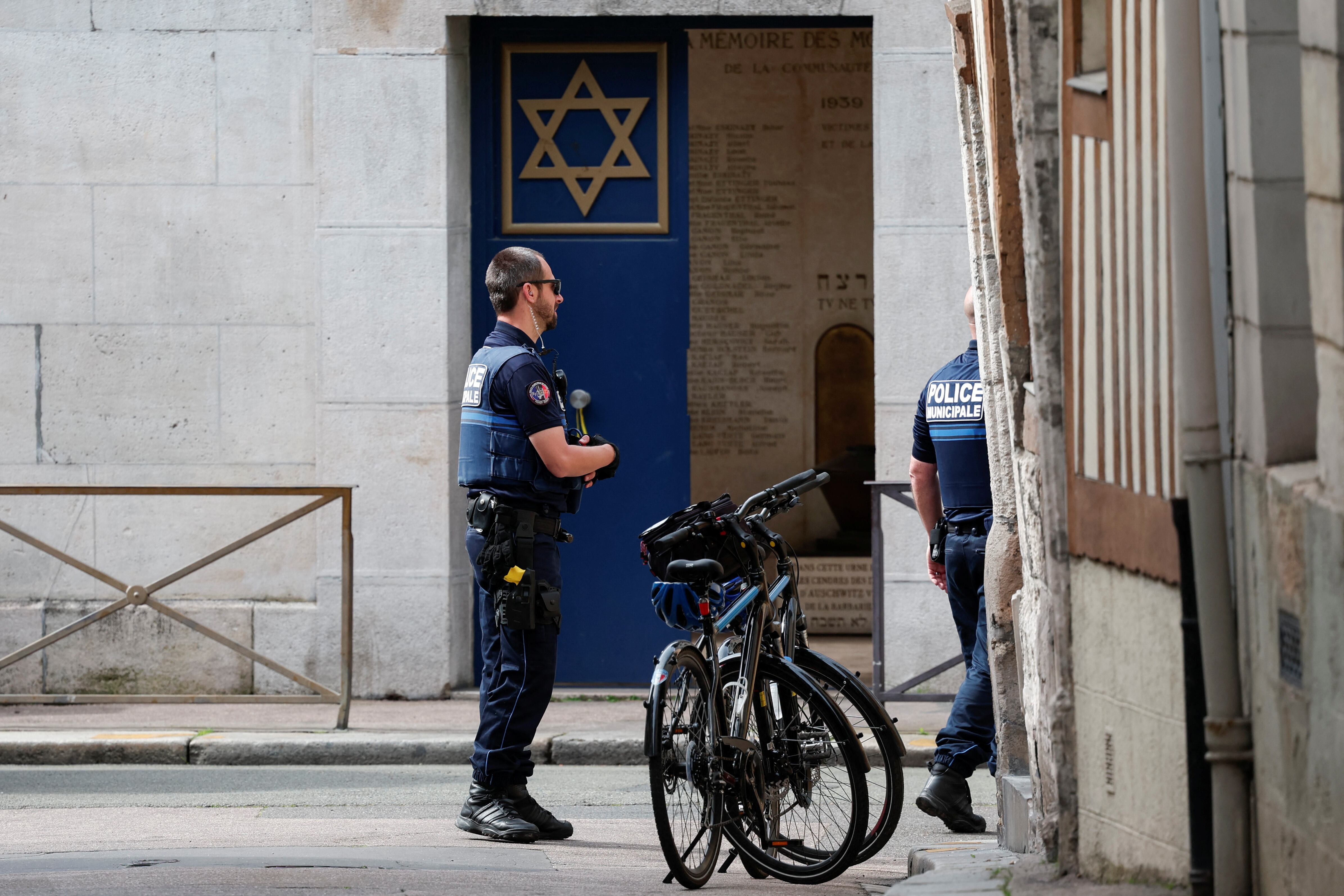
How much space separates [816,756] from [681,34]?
193 inches

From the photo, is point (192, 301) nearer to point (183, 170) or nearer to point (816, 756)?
point (183, 170)

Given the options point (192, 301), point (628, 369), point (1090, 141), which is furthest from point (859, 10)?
point (1090, 141)

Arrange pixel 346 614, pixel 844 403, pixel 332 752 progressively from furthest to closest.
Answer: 1. pixel 844 403
2. pixel 346 614
3. pixel 332 752

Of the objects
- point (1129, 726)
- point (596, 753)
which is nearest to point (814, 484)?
point (1129, 726)

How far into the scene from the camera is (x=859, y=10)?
870 cm

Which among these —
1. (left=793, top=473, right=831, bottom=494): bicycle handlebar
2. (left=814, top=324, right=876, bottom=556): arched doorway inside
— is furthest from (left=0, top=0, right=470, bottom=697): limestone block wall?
(left=793, top=473, right=831, bottom=494): bicycle handlebar

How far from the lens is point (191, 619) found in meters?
8.38

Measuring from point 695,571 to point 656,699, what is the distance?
37cm

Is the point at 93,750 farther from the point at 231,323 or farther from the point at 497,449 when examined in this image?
the point at 497,449

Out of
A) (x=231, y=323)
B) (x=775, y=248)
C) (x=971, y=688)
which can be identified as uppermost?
(x=775, y=248)

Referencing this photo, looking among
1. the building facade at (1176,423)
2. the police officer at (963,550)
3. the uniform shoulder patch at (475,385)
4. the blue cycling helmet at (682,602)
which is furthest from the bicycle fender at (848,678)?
the uniform shoulder patch at (475,385)

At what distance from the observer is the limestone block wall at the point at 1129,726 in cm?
352

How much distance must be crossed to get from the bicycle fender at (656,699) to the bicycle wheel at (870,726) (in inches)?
18.3

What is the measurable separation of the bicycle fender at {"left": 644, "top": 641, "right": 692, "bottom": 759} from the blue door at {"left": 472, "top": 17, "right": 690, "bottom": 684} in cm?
412
